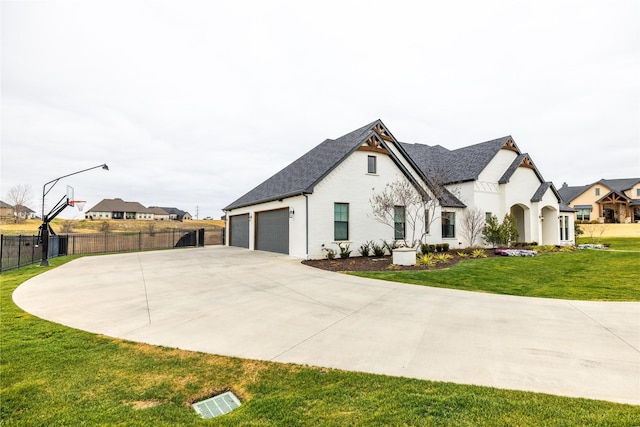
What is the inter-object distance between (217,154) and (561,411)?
35894 millimetres

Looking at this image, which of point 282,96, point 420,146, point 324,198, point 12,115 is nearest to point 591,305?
point 324,198

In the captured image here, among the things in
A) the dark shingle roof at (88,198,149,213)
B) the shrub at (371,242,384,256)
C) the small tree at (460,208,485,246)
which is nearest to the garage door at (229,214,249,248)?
the shrub at (371,242,384,256)

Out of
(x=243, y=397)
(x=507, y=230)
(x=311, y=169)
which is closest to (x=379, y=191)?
(x=311, y=169)

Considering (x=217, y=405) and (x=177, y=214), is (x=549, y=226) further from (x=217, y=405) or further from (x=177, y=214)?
(x=177, y=214)

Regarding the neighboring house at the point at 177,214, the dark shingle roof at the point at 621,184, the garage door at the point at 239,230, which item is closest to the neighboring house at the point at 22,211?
the neighboring house at the point at 177,214

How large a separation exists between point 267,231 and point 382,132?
9637mm

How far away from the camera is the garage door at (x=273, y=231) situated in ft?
55.2

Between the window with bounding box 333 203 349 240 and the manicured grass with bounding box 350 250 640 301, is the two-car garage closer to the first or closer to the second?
the window with bounding box 333 203 349 240

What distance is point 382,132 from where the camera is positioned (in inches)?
704

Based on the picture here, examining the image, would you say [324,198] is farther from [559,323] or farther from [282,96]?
[559,323]

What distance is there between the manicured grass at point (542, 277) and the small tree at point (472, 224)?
595 centimetres

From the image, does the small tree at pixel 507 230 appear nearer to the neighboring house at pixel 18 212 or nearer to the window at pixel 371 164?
the window at pixel 371 164

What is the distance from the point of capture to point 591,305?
6734mm

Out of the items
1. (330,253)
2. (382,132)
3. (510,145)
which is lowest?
(330,253)
